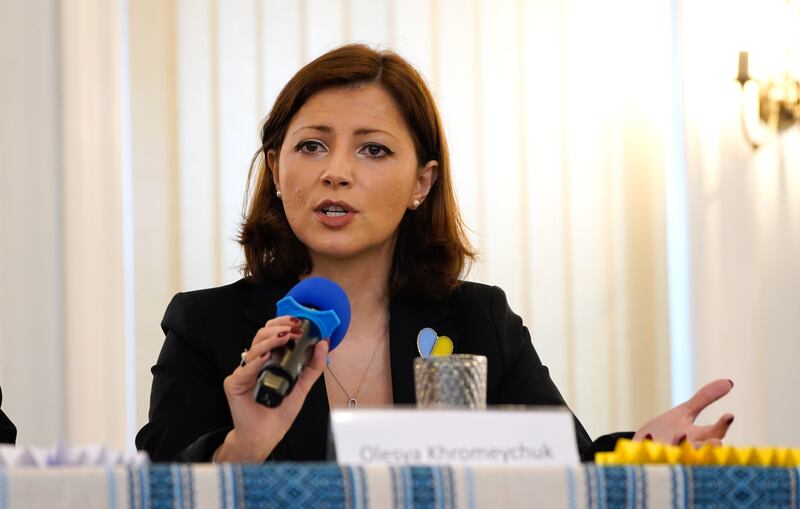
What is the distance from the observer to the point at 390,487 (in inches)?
33.0

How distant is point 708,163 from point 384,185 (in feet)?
7.04

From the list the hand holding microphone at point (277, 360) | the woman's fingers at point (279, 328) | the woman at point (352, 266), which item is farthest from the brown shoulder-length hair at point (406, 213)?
the woman's fingers at point (279, 328)

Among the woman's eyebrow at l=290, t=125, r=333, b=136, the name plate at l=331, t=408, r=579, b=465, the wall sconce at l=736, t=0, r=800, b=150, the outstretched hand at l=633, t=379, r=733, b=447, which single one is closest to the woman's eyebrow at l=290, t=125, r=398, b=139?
the woman's eyebrow at l=290, t=125, r=333, b=136

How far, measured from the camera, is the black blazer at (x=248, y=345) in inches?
72.2

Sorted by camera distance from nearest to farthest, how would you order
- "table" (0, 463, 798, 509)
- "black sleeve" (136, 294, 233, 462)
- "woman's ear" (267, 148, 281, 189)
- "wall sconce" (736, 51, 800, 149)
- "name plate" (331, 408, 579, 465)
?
"table" (0, 463, 798, 509) < "name plate" (331, 408, 579, 465) < "black sleeve" (136, 294, 233, 462) < "woman's ear" (267, 148, 281, 189) < "wall sconce" (736, 51, 800, 149)

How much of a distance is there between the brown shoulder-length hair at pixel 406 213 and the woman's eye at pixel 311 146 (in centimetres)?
9

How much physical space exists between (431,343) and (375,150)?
0.36m

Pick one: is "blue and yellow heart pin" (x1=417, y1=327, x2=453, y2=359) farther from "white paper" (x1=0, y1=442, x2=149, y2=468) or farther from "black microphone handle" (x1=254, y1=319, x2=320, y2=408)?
"white paper" (x1=0, y1=442, x2=149, y2=468)

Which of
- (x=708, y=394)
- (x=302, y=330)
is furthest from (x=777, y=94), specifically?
(x=302, y=330)

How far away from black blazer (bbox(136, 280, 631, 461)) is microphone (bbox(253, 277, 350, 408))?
0.45 m

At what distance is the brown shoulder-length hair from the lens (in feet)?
6.91

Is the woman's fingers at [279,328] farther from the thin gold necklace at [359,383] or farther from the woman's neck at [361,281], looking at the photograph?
the woman's neck at [361,281]

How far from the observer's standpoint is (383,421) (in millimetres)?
952

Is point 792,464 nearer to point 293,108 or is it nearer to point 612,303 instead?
point 293,108
